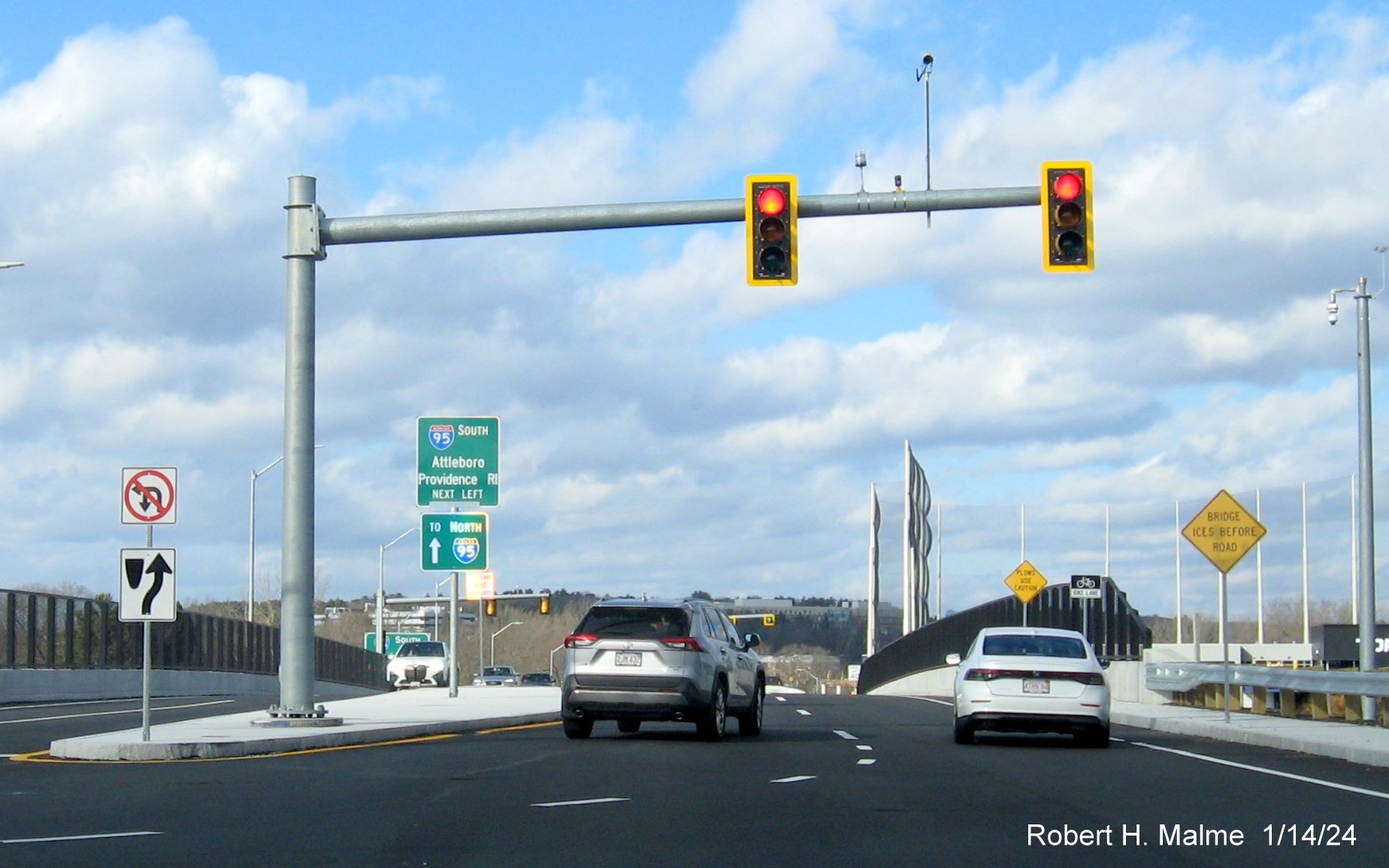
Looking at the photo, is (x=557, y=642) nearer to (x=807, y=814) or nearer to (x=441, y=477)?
(x=441, y=477)

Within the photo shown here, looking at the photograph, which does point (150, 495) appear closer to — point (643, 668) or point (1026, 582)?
point (643, 668)

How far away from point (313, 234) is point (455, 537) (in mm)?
13192

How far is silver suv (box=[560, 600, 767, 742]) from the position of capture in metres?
19.0

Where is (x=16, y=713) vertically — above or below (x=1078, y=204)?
below

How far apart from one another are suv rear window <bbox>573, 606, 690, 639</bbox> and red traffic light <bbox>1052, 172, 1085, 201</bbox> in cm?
640

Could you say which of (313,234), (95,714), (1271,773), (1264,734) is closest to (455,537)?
(95,714)

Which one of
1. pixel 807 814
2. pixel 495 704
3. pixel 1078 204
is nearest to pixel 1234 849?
pixel 807 814

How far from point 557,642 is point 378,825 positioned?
133 m

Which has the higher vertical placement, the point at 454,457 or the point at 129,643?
the point at 454,457

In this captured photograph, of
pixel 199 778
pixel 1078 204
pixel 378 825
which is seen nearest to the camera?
pixel 378 825

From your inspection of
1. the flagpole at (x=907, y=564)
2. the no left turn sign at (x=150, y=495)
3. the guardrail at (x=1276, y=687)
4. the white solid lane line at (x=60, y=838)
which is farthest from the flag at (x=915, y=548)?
the white solid lane line at (x=60, y=838)

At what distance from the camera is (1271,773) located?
607 inches

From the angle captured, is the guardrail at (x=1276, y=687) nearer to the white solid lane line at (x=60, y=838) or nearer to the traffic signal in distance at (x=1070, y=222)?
the traffic signal in distance at (x=1070, y=222)

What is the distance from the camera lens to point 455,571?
32.5 m
